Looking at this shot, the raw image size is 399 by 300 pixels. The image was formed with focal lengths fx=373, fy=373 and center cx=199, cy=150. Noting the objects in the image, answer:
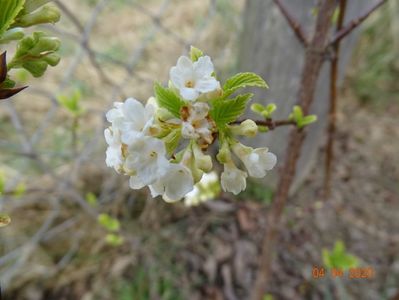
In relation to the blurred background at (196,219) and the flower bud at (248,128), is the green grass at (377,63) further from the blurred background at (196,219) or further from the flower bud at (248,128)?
the flower bud at (248,128)

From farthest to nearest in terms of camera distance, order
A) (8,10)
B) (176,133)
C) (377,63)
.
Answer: (377,63) < (176,133) < (8,10)

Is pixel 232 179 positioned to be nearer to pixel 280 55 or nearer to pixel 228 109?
pixel 228 109

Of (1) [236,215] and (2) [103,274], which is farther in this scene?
(1) [236,215]

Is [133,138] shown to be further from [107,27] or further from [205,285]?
[107,27]

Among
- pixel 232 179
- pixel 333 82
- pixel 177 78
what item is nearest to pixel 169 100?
pixel 177 78

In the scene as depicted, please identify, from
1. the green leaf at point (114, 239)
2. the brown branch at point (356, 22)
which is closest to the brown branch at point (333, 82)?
the brown branch at point (356, 22)

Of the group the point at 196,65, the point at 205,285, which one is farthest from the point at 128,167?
the point at 205,285

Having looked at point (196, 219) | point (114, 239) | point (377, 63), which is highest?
point (377, 63)
